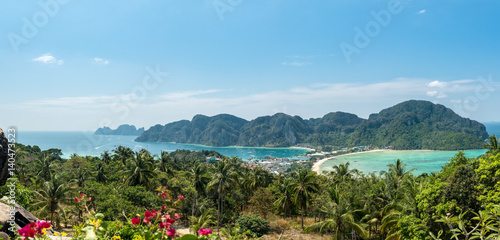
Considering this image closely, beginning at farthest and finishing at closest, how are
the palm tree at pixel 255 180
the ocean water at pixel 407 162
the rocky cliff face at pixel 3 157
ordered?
the ocean water at pixel 407 162 → the palm tree at pixel 255 180 → the rocky cliff face at pixel 3 157

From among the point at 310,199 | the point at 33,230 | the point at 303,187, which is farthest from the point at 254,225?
the point at 33,230

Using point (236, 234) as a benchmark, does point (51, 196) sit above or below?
below

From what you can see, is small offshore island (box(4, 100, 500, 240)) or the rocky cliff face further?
the rocky cliff face

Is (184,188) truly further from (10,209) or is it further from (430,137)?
(430,137)

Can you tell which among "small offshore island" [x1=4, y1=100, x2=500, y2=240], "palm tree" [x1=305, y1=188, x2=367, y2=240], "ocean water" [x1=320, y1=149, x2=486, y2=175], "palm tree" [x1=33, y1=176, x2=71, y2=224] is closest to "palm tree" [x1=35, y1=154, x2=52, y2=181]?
"small offshore island" [x1=4, y1=100, x2=500, y2=240]

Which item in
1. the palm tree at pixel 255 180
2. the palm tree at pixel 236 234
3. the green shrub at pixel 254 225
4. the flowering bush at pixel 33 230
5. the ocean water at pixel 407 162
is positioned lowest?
the ocean water at pixel 407 162

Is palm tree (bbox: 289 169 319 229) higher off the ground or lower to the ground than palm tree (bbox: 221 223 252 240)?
lower

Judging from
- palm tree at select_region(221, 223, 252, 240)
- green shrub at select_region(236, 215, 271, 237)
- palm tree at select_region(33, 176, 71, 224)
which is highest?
palm tree at select_region(221, 223, 252, 240)

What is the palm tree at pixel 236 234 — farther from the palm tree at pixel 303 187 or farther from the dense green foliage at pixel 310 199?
the palm tree at pixel 303 187

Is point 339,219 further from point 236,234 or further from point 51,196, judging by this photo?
point 51,196

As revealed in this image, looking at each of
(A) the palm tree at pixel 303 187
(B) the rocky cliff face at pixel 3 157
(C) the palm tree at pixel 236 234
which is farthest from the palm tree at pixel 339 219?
(B) the rocky cliff face at pixel 3 157

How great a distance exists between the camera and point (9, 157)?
29.4ft

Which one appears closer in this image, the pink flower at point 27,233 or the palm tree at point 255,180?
the pink flower at point 27,233

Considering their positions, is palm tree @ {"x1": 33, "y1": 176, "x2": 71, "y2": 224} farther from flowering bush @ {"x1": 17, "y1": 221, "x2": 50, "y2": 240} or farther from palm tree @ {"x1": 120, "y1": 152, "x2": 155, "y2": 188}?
flowering bush @ {"x1": 17, "y1": 221, "x2": 50, "y2": 240}
